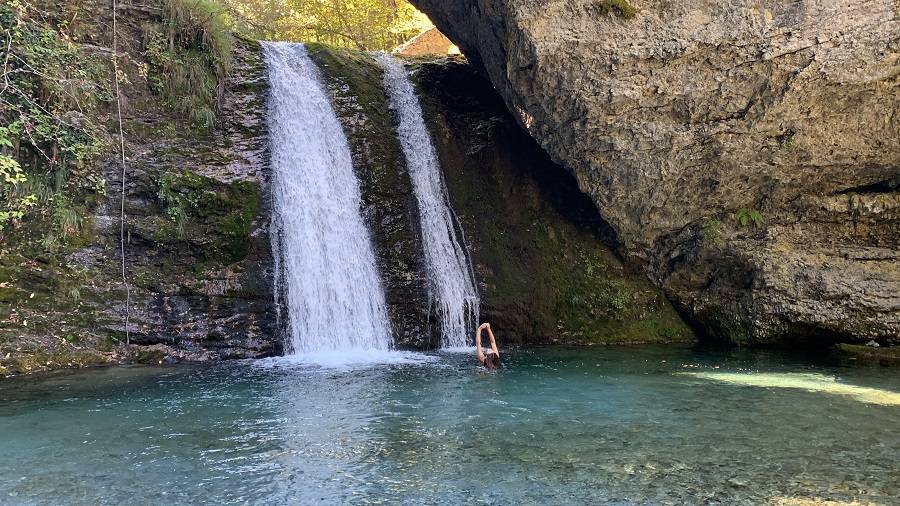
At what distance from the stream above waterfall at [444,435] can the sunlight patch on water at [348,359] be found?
0.25 metres

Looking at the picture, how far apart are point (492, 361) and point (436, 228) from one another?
4284 mm

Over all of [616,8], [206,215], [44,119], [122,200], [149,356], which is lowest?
[149,356]

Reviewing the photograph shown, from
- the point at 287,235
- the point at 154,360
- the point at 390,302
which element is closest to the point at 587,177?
the point at 390,302

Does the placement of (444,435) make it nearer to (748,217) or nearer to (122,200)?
(122,200)

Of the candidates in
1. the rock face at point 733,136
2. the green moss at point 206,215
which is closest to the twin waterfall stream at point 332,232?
the green moss at point 206,215

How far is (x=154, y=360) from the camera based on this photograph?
10.5 metres

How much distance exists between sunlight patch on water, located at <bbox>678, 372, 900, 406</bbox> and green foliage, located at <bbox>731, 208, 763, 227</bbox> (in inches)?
159

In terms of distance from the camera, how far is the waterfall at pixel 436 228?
41.9ft

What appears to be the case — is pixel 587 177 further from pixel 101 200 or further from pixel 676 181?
pixel 101 200

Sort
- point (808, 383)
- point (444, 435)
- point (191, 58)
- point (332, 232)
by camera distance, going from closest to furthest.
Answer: point (444, 435) < point (808, 383) < point (332, 232) < point (191, 58)

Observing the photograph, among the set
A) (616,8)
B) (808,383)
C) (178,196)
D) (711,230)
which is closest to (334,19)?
(178,196)

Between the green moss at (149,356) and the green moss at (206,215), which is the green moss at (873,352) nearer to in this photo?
the green moss at (206,215)

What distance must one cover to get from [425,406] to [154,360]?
5.25m

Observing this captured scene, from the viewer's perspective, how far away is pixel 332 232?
498 inches
